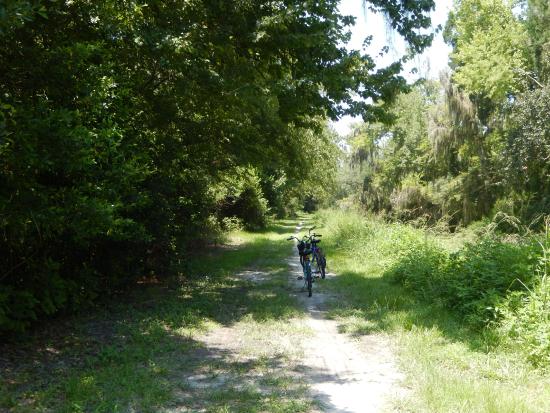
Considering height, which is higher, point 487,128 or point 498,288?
point 487,128

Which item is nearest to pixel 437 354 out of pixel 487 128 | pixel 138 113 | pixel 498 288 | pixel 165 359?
pixel 498 288

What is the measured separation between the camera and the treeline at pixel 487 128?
22234 mm

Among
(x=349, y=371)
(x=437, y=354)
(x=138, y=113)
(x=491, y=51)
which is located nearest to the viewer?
(x=349, y=371)

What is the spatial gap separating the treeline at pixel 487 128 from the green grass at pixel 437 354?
9.54m

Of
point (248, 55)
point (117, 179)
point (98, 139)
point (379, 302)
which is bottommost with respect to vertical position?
point (379, 302)

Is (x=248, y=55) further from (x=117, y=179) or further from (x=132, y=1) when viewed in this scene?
(x=117, y=179)

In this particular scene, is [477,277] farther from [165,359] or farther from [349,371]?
[165,359]

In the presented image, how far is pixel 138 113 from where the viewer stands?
941 cm

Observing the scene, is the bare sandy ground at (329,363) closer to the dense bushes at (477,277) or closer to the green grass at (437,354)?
the green grass at (437,354)

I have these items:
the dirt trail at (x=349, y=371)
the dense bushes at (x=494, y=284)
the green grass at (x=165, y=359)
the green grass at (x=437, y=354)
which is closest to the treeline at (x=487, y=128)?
the dense bushes at (x=494, y=284)

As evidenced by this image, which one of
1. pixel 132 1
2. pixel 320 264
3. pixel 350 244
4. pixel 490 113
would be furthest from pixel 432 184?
pixel 132 1

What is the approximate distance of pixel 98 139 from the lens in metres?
5.94

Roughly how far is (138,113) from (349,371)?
21.4 ft

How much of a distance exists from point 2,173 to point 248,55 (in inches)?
254
